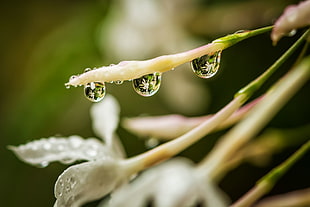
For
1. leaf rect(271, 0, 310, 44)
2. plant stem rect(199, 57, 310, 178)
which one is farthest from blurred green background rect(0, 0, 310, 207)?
leaf rect(271, 0, 310, 44)

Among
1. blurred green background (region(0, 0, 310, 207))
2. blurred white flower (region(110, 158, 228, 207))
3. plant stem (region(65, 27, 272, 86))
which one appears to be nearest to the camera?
plant stem (region(65, 27, 272, 86))

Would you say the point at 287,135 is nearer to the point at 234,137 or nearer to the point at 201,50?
the point at 234,137

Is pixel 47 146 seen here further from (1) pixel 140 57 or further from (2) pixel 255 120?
(1) pixel 140 57

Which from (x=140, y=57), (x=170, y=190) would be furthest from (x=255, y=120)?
(x=140, y=57)

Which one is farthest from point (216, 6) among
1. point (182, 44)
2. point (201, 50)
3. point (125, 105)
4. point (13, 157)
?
point (201, 50)

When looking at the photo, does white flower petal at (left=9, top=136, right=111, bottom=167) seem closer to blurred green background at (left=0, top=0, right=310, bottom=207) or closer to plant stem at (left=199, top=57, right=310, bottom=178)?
plant stem at (left=199, top=57, right=310, bottom=178)

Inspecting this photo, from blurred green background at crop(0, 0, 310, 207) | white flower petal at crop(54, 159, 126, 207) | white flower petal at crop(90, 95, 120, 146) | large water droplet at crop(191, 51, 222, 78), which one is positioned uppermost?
blurred green background at crop(0, 0, 310, 207)
